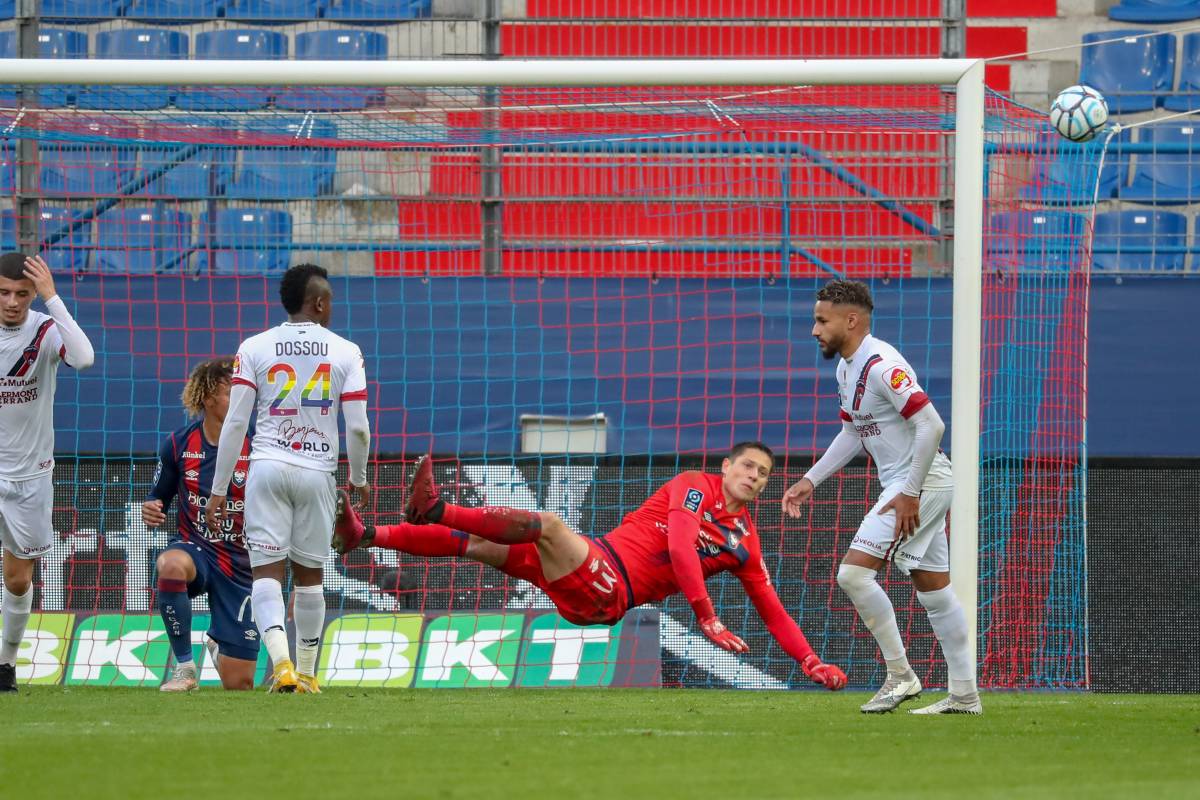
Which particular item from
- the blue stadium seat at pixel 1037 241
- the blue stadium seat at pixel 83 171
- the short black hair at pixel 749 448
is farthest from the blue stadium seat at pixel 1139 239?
the blue stadium seat at pixel 83 171

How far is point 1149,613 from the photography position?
1008 cm

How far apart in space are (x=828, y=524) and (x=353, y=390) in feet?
14.1

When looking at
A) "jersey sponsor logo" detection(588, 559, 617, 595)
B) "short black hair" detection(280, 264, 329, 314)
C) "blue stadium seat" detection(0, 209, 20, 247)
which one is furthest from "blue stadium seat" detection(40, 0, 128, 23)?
"jersey sponsor logo" detection(588, 559, 617, 595)

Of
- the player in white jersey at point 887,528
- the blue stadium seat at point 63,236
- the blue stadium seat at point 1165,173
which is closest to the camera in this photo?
the player in white jersey at point 887,528

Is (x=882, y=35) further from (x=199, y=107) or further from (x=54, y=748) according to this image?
(x=54, y=748)

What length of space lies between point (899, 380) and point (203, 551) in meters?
3.94

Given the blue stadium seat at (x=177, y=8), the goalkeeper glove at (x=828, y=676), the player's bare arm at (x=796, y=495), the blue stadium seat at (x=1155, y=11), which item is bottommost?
the goalkeeper glove at (x=828, y=676)

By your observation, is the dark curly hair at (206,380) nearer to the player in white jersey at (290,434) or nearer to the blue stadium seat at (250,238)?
the player in white jersey at (290,434)

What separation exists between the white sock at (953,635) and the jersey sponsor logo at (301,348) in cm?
279

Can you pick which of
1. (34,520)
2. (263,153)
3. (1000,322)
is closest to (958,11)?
(1000,322)

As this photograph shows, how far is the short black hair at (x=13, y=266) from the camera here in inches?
286

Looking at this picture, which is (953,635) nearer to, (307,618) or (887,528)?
(887,528)

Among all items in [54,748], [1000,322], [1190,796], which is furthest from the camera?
[1000,322]

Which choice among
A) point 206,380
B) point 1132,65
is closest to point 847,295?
point 206,380
